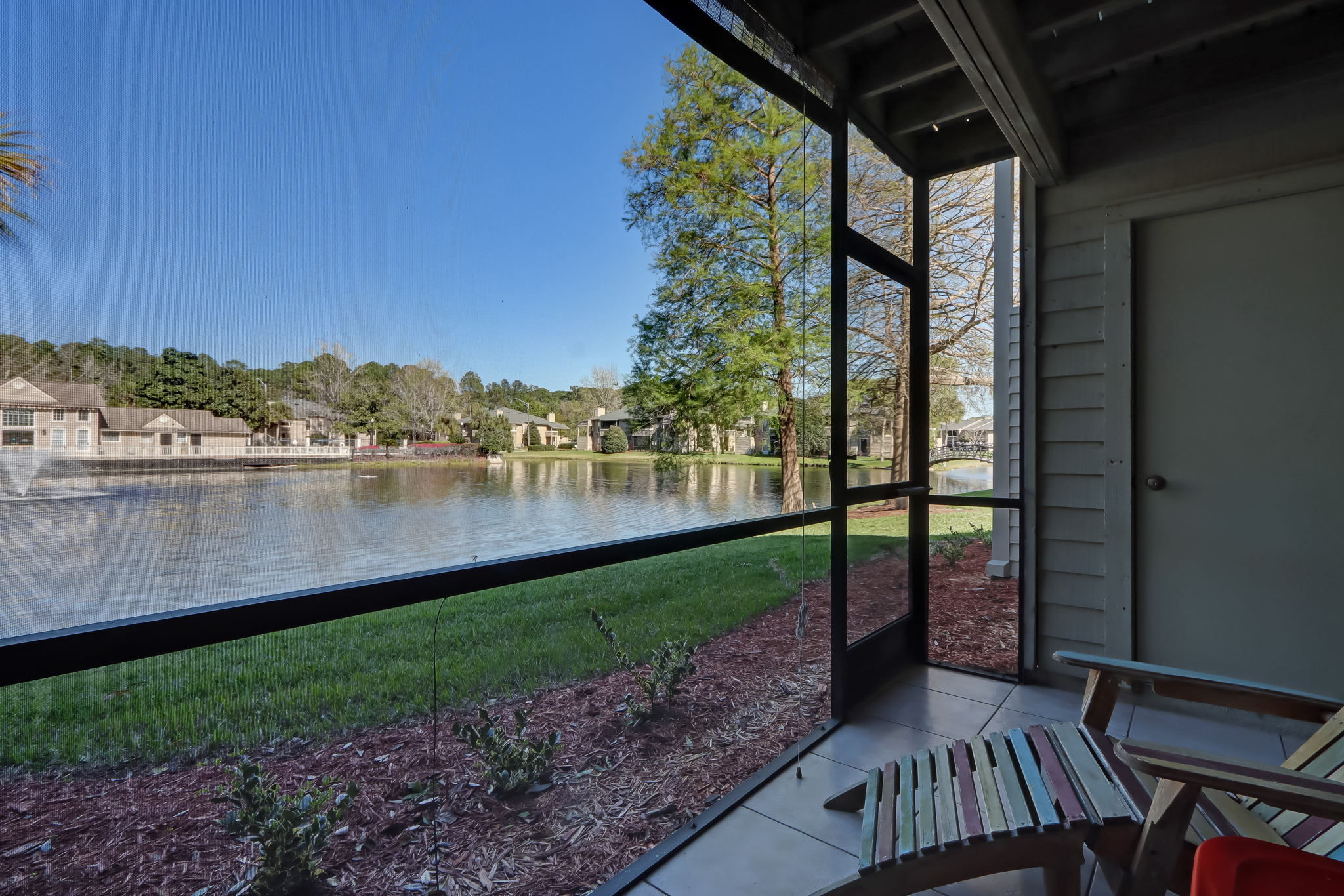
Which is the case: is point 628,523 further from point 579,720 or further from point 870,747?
point 870,747

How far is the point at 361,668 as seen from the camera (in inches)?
88.7

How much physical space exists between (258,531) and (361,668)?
1.38 meters

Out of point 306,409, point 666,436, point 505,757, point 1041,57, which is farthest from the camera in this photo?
point 666,436

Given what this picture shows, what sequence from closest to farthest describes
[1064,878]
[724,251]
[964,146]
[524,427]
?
[1064,878], [524,427], [964,146], [724,251]

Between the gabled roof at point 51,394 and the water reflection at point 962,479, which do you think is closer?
the gabled roof at point 51,394

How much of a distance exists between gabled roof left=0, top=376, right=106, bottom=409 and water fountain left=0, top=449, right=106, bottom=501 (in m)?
0.07

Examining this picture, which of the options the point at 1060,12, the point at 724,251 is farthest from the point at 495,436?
the point at 724,251

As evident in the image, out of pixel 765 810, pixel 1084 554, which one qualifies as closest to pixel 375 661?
pixel 765 810

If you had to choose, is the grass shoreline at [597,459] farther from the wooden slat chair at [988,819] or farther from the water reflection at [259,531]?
the wooden slat chair at [988,819]

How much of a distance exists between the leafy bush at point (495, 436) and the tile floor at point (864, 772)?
4.36ft

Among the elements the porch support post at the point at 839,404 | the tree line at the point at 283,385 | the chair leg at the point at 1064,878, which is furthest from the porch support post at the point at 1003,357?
the tree line at the point at 283,385

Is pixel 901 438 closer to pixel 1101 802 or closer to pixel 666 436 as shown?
pixel 666 436

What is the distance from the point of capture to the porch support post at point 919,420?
3.22 meters

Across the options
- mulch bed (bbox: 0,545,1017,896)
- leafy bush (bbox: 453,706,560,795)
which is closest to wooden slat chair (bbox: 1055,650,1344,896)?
mulch bed (bbox: 0,545,1017,896)
